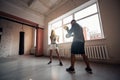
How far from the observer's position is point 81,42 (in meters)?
1.61

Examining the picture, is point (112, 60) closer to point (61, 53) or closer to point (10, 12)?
point (61, 53)

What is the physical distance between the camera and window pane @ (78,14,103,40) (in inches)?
111

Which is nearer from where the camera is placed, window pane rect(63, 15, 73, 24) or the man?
the man

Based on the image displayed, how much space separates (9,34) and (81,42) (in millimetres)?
7130

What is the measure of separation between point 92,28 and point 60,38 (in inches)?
82.4

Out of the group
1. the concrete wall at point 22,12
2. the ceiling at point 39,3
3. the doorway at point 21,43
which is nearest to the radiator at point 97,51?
the ceiling at point 39,3

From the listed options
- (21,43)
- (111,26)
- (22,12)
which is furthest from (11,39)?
(111,26)

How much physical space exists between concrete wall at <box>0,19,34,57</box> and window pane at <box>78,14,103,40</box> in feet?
21.6

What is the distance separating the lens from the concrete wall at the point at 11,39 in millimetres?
5688

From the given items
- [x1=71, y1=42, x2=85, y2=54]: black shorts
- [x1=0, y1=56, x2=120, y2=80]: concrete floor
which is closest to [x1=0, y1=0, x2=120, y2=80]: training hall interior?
[x1=0, y1=56, x2=120, y2=80]: concrete floor

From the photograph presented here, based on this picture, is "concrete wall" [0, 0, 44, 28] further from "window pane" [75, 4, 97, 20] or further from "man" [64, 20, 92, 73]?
"man" [64, 20, 92, 73]

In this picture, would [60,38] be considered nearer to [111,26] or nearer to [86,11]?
[86,11]

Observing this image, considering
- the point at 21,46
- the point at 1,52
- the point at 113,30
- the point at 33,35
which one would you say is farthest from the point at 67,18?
the point at 1,52

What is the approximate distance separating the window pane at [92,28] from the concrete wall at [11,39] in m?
6.58
